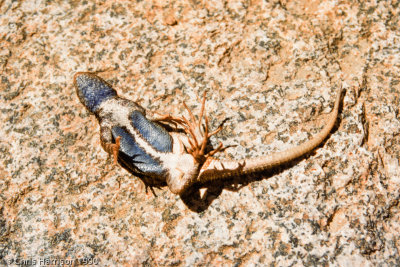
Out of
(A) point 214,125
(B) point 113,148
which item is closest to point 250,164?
(A) point 214,125

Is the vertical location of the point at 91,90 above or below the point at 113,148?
above

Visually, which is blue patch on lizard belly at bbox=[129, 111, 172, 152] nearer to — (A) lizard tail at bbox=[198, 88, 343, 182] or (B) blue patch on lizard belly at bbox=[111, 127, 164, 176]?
(B) blue patch on lizard belly at bbox=[111, 127, 164, 176]

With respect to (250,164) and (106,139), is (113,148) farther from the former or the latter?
(250,164)

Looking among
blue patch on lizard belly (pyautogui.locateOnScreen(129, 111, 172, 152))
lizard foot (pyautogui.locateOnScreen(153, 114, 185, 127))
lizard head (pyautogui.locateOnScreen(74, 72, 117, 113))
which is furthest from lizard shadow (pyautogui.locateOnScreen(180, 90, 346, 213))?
lizard head (pyautogui.locateOnScreen(74, 72, 117, 113))

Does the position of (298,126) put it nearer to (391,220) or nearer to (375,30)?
(391,220)

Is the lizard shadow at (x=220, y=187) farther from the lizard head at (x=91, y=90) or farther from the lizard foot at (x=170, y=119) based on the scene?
the lizard head at (x=91, y=90)

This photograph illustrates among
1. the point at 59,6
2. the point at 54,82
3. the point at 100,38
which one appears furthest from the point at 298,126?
the point at 59,6

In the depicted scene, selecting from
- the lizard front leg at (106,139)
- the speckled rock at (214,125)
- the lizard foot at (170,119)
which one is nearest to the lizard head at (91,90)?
the speckled rock at (214,125)
